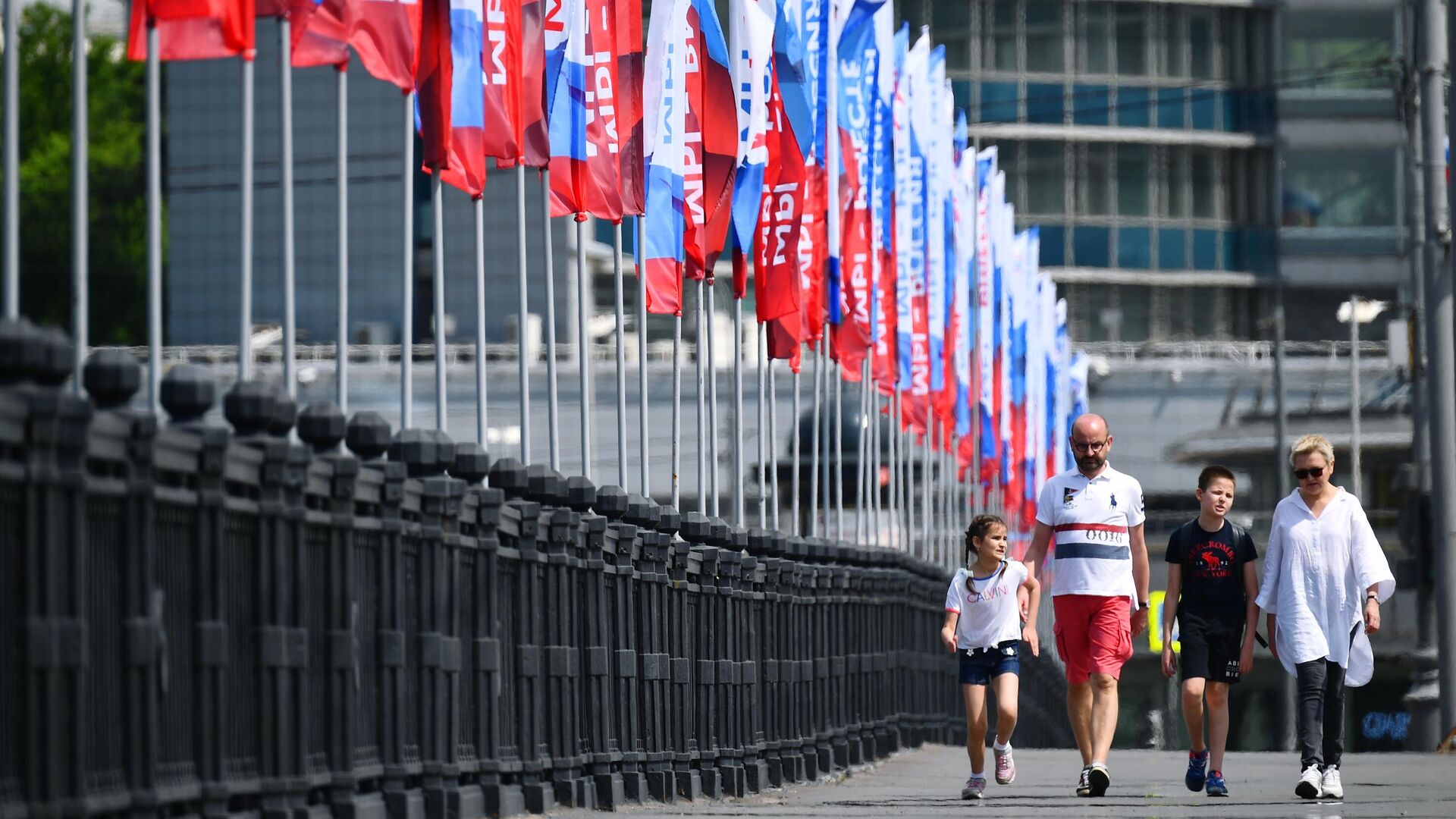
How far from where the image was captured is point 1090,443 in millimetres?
14891

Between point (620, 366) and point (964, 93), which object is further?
point (964, 93)

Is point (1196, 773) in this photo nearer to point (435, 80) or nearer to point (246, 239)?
point (435, 80)

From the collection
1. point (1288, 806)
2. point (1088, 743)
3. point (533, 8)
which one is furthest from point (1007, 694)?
point (533, 8)

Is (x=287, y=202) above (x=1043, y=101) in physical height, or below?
below

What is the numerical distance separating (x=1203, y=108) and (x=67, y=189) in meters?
33.5

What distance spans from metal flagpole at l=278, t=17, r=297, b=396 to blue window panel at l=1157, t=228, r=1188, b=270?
68.3m

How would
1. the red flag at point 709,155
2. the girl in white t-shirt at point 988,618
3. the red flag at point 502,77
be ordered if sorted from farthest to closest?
the red flag at point 709,155 → the girl in white t-shirt at point 988,618 → the red flag at point 502,77

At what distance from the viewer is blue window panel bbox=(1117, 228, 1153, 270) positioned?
79062 millimetres

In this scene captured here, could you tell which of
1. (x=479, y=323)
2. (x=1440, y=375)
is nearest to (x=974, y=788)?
(x=479, y=323)

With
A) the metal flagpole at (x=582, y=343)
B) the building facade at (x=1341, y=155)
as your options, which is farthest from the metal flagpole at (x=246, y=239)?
the building facade at (x=1341, y=155)

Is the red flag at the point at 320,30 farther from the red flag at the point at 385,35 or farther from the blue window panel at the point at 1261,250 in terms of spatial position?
the blue window panel at the point at 1261,250

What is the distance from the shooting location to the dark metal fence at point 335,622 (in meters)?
7.31

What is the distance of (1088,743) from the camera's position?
15.1m

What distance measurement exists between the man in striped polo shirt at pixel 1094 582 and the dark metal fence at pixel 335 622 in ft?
6.33
